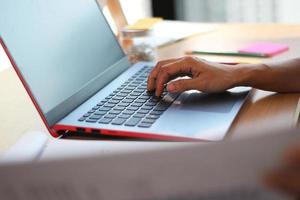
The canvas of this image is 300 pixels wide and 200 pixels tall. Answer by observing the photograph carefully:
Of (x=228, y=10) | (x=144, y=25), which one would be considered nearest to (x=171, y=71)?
(x=144, y=25)

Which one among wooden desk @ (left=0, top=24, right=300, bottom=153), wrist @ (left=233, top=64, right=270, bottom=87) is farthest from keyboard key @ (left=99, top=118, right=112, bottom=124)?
wrist @ (left=233, top=64, right=270, bottom=87)

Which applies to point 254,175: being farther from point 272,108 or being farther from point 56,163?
point 272,108

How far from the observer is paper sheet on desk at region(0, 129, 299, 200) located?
28 cm

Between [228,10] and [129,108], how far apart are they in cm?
191

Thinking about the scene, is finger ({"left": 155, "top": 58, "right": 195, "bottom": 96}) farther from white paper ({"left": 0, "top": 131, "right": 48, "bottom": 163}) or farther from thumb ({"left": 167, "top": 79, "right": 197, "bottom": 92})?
white paper ({"left": 0, "top": 131, "right": 48, "bottom": 163})

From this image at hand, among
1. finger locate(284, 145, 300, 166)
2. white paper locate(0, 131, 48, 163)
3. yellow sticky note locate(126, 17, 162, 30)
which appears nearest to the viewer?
finger locate(284, 145, 300, 166)

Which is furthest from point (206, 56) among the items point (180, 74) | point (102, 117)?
point (102, 117)

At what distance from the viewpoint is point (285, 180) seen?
0.28m

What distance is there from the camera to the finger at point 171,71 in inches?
36.5

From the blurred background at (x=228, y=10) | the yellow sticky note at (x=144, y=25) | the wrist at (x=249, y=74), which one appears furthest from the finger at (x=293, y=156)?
the blurred background at (x=228, y=10)

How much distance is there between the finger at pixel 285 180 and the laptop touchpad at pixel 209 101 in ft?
1.79

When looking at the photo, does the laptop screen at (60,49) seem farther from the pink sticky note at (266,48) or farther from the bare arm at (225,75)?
the pink sticky note at (266,48)

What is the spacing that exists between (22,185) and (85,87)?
668mm

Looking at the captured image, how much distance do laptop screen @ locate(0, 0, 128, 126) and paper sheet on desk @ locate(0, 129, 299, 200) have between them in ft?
1.74
